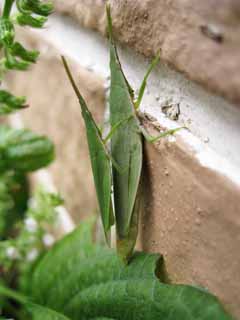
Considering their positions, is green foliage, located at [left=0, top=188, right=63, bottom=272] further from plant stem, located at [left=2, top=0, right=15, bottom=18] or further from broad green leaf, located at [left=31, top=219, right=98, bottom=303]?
plant stem, located at [left=2, top=0, right=15, bottom=18]

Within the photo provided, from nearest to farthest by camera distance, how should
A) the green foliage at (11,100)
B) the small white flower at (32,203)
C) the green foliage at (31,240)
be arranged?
the green foliage at (11,100), the green foliage at (31,240), the small white flower at (32,203)

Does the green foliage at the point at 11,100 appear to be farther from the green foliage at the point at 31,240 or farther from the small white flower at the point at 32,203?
the small white flower at the point at 32,203

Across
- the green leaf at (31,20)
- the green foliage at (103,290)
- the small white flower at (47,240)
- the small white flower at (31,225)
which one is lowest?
the small white flower at (47,240)

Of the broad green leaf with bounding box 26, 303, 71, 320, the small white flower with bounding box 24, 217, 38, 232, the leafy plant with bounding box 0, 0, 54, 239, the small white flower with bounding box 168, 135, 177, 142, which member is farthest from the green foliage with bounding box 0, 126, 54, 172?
the small white flower with bounding box 168, 135, 177, 142

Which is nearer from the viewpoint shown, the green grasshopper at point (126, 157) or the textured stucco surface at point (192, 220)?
the textured stucco surface at point (192, 220)

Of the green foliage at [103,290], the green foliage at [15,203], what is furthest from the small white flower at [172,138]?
the green foliage at [15,203]

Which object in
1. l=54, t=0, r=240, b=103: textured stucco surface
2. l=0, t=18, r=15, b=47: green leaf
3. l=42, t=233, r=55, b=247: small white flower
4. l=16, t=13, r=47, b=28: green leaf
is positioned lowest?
l=42, t=233, r=55, b=247: small white flower

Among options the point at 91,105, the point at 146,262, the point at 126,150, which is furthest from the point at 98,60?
the point at 146,262
